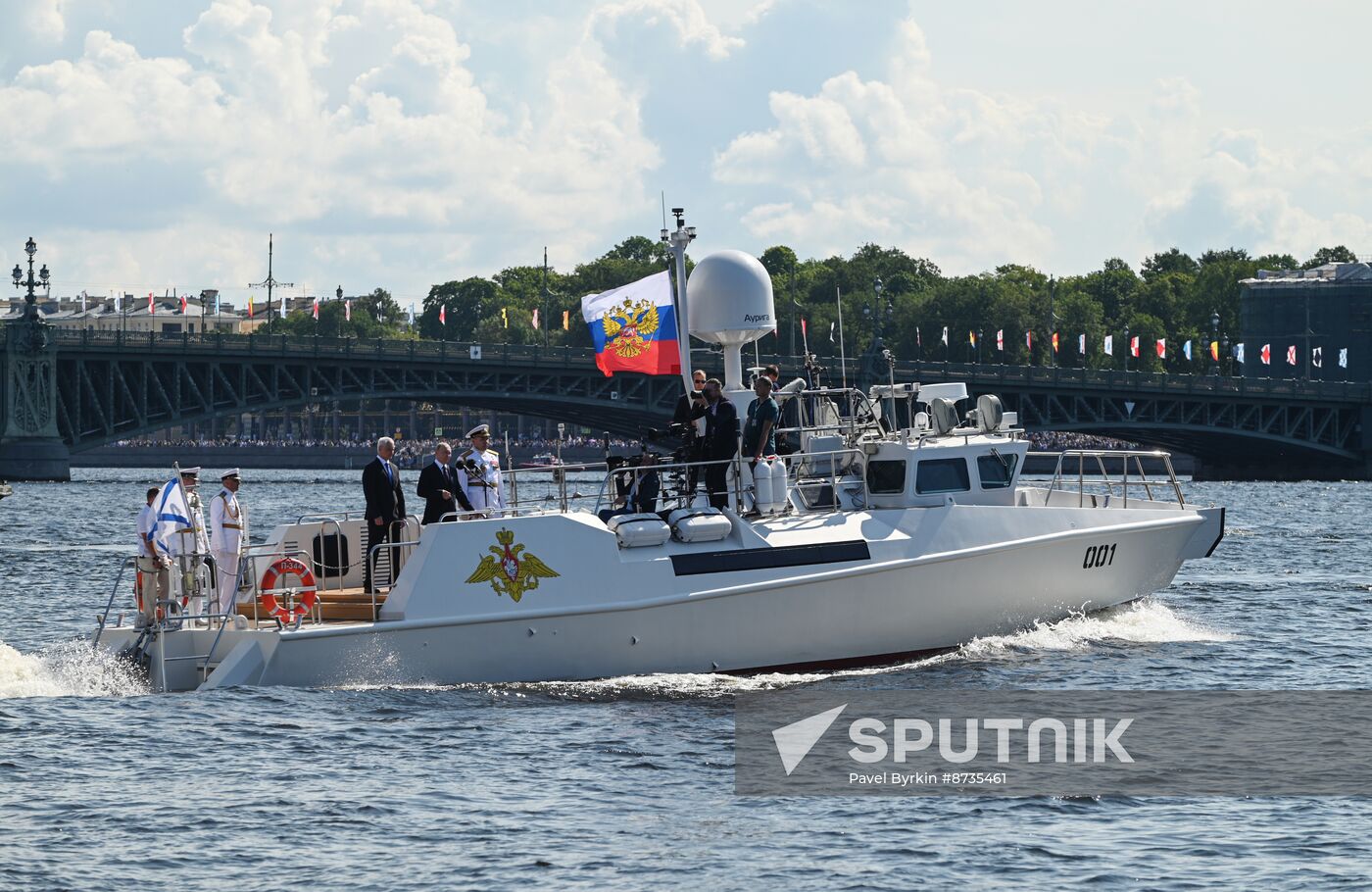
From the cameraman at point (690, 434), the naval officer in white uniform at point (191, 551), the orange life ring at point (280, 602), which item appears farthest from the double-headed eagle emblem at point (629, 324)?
the naval officer in white uniform at point (191, 551)

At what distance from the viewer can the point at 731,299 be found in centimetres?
2370

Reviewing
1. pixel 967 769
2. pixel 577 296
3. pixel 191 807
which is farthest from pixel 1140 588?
pixel 577 296

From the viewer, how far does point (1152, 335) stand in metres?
158

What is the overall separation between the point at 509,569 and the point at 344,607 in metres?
1.98

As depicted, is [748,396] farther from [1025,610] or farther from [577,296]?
[577,296]

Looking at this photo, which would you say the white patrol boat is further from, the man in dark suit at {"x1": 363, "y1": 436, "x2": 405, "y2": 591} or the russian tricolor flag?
the russian tricolor flag

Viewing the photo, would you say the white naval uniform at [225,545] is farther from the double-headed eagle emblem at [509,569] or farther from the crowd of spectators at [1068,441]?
the crowd of spectators at [1068,441]

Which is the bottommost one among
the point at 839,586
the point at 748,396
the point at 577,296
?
the point at 839,586

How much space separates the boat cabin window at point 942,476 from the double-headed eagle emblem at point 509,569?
5.30m

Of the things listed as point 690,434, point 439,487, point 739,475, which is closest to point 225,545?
point 439,487

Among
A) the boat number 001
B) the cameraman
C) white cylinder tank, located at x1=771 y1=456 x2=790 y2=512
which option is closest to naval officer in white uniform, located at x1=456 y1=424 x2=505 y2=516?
the cameraman

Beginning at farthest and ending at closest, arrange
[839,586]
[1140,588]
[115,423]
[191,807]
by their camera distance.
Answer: [115,423] < [1140,588] < [839,586] < [191,807]

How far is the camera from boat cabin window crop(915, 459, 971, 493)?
77.9ft

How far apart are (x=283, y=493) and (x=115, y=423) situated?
1446cm
